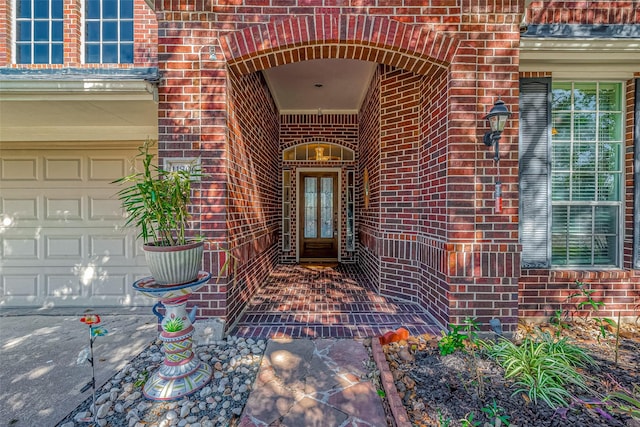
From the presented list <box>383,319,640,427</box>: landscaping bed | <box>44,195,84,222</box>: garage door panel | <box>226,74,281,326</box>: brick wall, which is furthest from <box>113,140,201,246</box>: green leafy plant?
<box>44,195,84,222</box>: garage door panel

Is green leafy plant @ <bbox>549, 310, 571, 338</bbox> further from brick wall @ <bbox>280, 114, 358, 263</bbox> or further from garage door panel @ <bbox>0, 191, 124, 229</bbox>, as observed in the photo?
garage door panel @ <bbox>0, 191, 124, 229</bbox>

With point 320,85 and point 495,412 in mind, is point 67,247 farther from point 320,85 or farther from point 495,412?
point 495,412

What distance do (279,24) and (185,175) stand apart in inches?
67.6

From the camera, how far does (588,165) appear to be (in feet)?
10.7

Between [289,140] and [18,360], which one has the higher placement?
[289,140]

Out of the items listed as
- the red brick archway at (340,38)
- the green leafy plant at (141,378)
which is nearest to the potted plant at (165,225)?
the green leafy plant at (141,378)

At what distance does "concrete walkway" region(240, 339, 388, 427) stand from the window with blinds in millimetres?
2770

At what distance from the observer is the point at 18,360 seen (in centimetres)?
257

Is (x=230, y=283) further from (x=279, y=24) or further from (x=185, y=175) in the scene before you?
(x=279, y=24)

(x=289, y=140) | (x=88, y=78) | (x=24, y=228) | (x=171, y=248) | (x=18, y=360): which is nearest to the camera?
(x=171, y=248)

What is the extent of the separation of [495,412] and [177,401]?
2.09 metres

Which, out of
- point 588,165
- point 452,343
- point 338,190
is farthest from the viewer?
point 338,190

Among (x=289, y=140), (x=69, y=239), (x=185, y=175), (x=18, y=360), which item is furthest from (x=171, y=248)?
(x=289, y=140)

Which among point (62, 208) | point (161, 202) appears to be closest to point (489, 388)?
point (161, 202)
